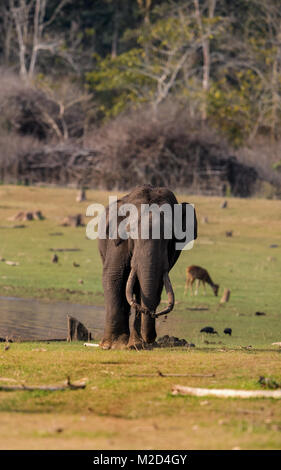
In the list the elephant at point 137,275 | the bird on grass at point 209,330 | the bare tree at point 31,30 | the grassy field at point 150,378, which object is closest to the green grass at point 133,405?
the grassy field at point 150,378

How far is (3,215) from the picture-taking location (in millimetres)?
30109

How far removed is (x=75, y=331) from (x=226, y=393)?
5475mm

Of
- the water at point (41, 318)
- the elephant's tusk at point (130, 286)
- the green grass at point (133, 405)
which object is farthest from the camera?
the water at point (41, 318)

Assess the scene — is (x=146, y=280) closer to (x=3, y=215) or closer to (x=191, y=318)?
(x=191, y=318)

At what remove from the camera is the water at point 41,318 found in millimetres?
15195

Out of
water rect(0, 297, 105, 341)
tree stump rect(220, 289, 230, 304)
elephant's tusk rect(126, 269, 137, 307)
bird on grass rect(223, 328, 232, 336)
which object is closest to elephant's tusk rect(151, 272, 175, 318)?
elephant's tusk rect(126, 269, 137, 307)

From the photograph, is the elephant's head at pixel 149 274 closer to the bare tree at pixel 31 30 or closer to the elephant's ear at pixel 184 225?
the elephant's ear at pixel 184 225

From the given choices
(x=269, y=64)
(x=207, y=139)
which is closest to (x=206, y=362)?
(x=207, y=139)

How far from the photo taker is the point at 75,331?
44.9ft

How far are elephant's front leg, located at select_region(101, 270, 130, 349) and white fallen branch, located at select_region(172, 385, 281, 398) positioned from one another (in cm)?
387

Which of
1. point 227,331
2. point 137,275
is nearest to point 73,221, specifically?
point 227,331

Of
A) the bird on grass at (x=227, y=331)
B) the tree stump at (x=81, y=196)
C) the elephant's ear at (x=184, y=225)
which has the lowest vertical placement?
the bird on grass at (x=227, y=331)

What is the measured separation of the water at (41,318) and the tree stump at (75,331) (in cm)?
72

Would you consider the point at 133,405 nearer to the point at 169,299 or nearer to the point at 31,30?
the point at 169,299
